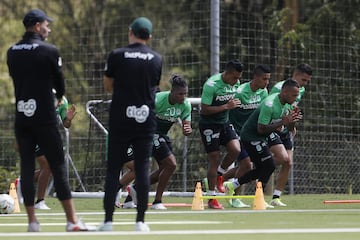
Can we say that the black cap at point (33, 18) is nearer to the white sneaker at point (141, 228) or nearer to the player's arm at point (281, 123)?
the white sneaker at point (141, 228)

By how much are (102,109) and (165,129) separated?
5.88m

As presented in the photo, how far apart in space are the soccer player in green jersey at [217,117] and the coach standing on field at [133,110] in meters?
6.09

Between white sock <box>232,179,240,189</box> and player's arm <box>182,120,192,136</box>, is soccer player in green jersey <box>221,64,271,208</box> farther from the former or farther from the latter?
player's arm <box>182,120,192,136</box>

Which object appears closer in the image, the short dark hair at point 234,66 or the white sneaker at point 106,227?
the white sneaker at point 106,227

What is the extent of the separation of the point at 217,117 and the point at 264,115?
96cm

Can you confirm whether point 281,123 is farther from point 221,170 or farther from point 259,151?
point 221,170

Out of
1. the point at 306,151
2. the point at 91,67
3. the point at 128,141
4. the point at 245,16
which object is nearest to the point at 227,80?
the point at 128,141

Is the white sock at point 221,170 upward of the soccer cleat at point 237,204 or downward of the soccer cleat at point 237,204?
upward

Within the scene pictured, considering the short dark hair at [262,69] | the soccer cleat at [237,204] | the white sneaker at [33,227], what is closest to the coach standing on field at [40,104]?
the white sneaker at [33,227]

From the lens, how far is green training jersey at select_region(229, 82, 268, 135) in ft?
63.6

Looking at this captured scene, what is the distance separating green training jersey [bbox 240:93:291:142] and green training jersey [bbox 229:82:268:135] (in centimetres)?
96

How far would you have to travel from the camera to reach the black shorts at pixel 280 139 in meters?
18.4

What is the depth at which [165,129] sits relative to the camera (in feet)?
58.6

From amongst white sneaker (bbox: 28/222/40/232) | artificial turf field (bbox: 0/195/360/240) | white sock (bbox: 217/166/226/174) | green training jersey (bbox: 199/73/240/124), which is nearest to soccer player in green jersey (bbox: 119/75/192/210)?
artificial turf field (bbox: 0/195/360/240)
